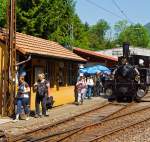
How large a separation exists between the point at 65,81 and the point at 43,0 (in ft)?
72.3

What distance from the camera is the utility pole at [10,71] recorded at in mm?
20297

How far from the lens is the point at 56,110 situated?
23734mm

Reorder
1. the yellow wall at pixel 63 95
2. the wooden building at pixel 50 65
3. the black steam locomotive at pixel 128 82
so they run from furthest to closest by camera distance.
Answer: the black steam locomotive at pixel 128 82 < the yellow wall at pixel 63 95 < the wooden building at pixel 50 65

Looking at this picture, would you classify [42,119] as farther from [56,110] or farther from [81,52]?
[81,52]

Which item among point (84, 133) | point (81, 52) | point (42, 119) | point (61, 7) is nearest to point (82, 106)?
point (42, 119)

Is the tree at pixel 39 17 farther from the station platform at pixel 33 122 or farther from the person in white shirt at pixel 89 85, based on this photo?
the station platform at pixel 33 122

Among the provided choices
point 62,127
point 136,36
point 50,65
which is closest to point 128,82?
point 50,65

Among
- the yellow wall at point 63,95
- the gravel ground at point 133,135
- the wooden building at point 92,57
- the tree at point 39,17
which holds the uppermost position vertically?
the tree at point 39,17

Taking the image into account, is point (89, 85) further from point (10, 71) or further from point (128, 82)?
point (10, 71)

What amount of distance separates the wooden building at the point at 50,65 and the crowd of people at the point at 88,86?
668mm

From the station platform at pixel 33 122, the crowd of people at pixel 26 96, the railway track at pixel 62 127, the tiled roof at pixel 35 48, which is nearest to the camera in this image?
the railway track at pixel 62 127

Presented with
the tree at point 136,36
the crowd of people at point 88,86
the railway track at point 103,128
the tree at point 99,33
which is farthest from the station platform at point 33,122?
the tree at point 136,36

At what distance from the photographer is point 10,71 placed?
20281 mm

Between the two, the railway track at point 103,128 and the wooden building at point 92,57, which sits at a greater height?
the wooden building at point 92,57
